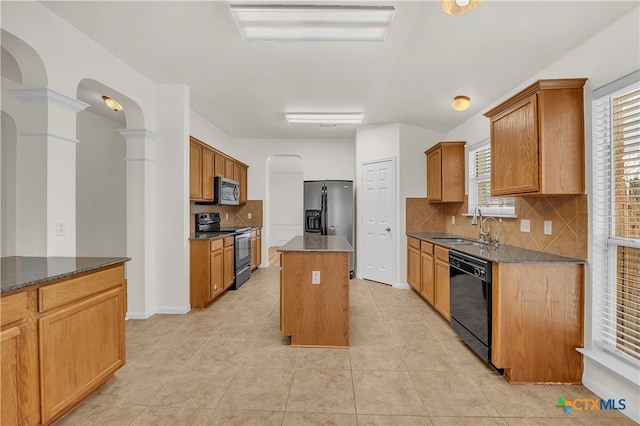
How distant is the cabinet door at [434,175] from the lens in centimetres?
413

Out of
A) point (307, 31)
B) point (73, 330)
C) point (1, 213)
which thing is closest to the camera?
point (73, 330)

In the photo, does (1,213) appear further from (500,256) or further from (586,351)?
(586,351)

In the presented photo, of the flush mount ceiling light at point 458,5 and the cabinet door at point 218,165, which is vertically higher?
the flush mount ceiling light at point 458,5

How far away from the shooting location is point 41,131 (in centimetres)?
208

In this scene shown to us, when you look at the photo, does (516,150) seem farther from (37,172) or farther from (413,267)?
(37,172)

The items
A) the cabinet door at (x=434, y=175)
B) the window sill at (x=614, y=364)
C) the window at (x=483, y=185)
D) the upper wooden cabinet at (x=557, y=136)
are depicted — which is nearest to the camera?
the window sill at (x=614, y=364)

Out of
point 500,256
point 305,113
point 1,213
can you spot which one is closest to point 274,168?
point 305,113

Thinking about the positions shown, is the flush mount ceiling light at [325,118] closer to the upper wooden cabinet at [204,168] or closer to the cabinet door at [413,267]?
the upper wooden cabinet at [204,168]

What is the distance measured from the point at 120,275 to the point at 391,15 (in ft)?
8.78

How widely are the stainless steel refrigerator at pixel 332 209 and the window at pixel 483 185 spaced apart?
209 centimetres

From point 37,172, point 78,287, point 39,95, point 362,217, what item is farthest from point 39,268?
point 362,217

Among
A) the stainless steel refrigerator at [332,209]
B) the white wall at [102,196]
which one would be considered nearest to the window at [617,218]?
the stainless steel refrigerator at [332,209]

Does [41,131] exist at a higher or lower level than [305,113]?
lower

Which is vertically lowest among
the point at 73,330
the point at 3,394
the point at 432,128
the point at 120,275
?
the point at 3,394
